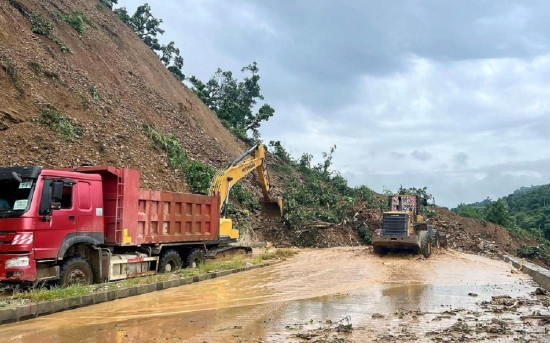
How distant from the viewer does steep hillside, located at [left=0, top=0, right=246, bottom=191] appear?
67.4ft

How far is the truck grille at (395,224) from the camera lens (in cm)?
2044

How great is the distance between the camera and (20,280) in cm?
992

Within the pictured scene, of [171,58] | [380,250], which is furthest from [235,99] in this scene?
[380,250]

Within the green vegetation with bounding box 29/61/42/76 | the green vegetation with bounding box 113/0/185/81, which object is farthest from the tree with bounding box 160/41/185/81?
the green vegetation with bounding box 29/61/42/76

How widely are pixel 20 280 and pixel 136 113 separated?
21.8 meters

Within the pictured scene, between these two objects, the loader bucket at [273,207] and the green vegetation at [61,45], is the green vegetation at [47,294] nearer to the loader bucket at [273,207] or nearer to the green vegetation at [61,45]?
the loader bucket at [273,207]

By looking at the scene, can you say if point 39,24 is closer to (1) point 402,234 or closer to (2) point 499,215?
(1) point 402,234

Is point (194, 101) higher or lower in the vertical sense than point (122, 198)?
higher

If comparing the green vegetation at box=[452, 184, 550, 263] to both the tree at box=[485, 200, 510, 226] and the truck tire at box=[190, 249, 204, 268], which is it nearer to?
A: the tree at box=[485, 200, 510, 226]

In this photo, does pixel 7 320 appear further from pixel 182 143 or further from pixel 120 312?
pixel 182 143

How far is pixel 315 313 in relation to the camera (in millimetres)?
9406

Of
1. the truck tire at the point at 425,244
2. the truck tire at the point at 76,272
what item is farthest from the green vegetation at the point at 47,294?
the truck tire at the point at 425,244

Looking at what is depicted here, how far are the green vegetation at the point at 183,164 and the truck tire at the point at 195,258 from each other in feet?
34.5

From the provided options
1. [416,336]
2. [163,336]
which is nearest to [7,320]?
[163,336]
